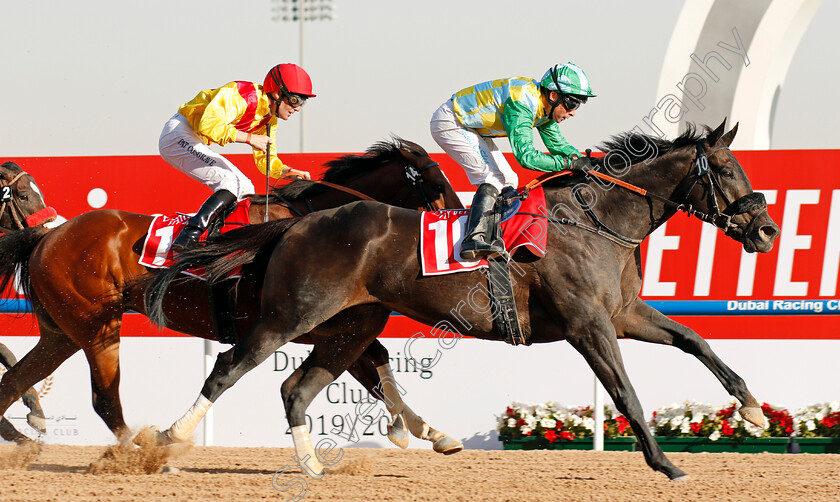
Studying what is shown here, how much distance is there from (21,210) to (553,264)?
3316 mm

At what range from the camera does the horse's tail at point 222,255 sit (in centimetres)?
432

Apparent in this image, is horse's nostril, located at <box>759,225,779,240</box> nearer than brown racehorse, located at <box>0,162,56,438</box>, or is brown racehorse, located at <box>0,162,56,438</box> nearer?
horse's nostril, located at <box>759,225,779,240</box>

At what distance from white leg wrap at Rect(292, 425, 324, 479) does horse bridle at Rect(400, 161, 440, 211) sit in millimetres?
1238

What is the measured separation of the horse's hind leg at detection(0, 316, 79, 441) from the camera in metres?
4.86

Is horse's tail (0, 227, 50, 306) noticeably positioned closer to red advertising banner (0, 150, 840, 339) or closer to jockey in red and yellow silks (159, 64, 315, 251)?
jockey in red and yellow silks (159, 64, 315, 251)

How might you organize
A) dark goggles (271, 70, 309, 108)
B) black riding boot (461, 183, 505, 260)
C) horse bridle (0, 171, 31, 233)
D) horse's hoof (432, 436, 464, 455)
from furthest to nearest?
horse bridle (0, 171, 31, 233) < dark goggles (271, 70, 309, 108) < horse's hoof (432, 436, 464, 455) < black riding boot (461, 183, 505, 260)

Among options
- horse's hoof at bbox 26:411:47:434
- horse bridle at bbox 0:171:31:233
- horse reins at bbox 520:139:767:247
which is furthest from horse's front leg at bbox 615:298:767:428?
horse bridle at bbox 0:171:31:233

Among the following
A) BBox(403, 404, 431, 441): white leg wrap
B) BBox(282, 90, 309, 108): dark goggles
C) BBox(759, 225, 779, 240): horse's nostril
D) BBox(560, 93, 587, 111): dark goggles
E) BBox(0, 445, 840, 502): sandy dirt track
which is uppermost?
BBox(282, 90, 309, 108): dark goggles

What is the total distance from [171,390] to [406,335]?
1566mm

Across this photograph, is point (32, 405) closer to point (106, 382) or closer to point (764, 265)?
point (106, 382)

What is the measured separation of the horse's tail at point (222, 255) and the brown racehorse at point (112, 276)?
0.21m

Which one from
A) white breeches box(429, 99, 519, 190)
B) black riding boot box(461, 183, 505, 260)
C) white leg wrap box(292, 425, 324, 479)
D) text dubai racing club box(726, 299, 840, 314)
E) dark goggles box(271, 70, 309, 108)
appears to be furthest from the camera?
text dubai racing club box(726, 299, 840, 314)

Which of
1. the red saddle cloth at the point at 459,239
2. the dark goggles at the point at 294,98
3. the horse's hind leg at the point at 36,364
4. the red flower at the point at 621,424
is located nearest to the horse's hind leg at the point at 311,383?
the red saddle cloth at the point at 459,239

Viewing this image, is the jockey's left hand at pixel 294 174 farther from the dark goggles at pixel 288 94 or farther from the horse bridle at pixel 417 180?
the horse bridle at pixel 417 180
